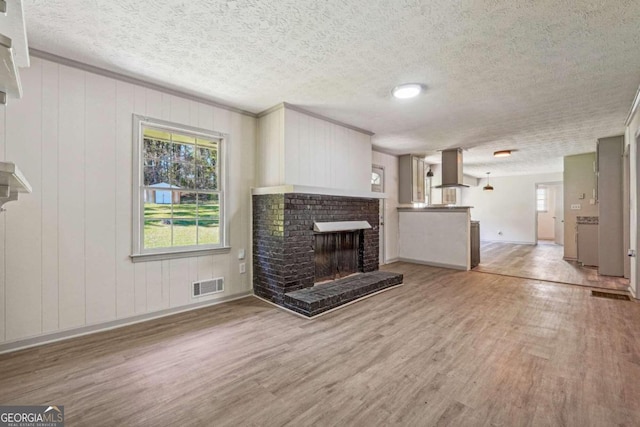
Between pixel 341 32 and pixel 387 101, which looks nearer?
pixel 341 32

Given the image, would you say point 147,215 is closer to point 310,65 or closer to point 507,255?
point 310,65

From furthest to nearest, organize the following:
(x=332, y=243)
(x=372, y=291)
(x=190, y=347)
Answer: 1. (x=332, y=243)
2. (x=372, y=291)
3. (x=190, y=347)

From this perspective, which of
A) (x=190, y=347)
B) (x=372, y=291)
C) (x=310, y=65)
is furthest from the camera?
(x=372, y=291)

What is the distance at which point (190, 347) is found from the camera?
2.55 meters

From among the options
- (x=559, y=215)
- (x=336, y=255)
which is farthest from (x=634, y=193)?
(x=559, y=215)

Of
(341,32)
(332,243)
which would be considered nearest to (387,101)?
(341,32)

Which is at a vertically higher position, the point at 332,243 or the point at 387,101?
the point at 387,101

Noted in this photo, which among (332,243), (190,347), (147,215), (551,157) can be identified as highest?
(551,157)

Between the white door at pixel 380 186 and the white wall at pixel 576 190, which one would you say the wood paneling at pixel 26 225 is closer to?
the white door at pixel 380 186

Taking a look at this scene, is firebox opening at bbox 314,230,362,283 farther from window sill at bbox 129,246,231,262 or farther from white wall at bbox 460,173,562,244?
white wall at bbox 460,173,562,244

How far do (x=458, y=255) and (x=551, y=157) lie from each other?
12.6 ft

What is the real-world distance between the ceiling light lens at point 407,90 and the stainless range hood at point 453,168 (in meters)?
3.56

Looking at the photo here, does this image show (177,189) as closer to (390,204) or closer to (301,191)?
(301,191)

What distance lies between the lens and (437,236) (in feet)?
20.6
